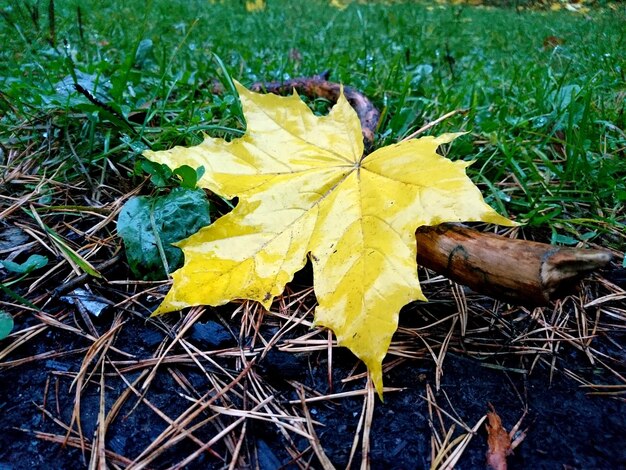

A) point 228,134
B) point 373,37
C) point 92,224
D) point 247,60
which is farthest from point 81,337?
point 373,37

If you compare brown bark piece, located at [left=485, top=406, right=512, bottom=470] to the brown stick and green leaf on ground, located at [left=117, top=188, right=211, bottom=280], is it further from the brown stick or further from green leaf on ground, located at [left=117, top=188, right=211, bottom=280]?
green leaf on ground, located at [left=117, top=188, right=211, bottom=280]

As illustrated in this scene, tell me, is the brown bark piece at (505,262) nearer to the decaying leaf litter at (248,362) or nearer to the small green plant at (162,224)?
the decaying leaf litter at (248,362)

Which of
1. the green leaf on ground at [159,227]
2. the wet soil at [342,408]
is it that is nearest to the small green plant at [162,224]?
the green leaf on ground at [159,227]

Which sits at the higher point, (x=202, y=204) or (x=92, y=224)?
(x=202, y=204)

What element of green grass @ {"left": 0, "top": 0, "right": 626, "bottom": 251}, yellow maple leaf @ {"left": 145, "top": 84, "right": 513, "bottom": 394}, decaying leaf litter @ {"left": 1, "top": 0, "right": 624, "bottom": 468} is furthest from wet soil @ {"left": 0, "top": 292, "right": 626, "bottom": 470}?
green grass @ {"left": 0, "top": 0, "right": 626, "bottom": 251}

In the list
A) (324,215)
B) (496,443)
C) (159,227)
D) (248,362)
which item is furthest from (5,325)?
(496,443)

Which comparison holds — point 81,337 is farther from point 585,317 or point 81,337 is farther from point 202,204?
point 585,317
